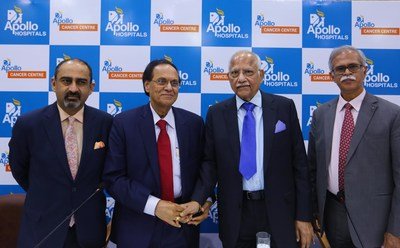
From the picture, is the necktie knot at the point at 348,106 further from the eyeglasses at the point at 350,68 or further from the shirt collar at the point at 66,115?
the shirt collar at the point at 66,115

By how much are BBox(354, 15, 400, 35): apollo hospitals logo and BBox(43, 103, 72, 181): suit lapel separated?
2691 millimetres

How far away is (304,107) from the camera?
10.6ft

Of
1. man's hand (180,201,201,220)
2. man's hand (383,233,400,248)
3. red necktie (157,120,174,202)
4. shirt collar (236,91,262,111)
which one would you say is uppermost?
shirt collar (236,91,262,111)

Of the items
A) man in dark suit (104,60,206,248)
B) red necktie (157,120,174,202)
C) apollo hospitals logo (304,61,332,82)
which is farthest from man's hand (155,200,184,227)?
apollo hospitals logo (304,61,332,82)

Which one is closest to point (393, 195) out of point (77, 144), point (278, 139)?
point (278, 139)

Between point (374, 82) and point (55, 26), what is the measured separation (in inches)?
117

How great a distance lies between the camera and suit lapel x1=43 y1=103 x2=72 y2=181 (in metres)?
2.05

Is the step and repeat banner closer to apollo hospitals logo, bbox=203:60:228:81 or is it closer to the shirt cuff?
apollo hospitals logo, bbox=203:60:228:81

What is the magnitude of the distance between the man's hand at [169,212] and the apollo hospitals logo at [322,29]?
2165 millimetres

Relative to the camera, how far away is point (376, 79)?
322 centimetres

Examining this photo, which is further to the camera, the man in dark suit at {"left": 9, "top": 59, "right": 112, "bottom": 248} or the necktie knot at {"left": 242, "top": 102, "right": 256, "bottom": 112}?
the necktie knot at {"left": 242, "top": 102, "right": 256, "bottom": 112}

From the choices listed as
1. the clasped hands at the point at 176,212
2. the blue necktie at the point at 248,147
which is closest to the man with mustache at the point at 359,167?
the blue necktie at the point at 248,147

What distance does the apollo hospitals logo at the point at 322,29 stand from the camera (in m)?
3.21

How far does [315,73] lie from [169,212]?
203 centimetres
